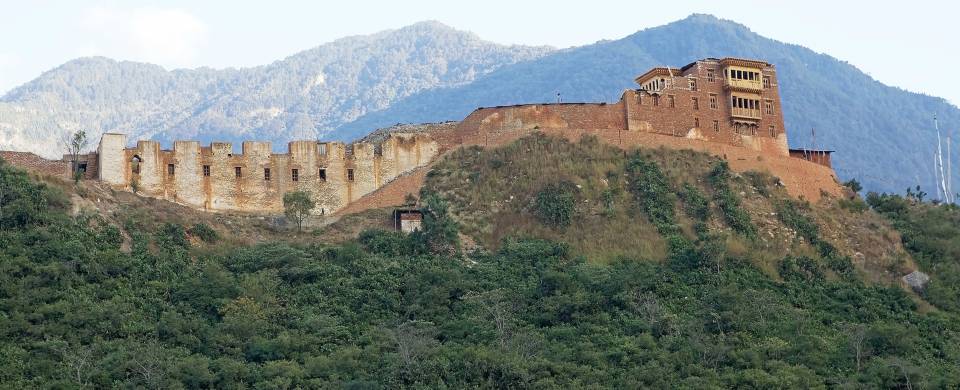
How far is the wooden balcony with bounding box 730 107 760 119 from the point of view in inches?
2507

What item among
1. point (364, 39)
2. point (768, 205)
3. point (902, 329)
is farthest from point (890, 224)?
point (364, 39)

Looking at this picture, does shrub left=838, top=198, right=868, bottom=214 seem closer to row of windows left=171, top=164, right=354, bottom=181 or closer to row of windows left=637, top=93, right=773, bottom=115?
row of windows left=637, top=93, right=773, bottom=115

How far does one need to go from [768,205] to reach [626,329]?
12.6 meters

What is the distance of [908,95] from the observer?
147 metres

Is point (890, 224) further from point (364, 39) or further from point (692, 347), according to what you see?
point (364, 39)

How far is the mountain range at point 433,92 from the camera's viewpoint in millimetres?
129500

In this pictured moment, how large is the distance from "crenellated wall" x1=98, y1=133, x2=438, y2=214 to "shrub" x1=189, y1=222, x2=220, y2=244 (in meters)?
3.23

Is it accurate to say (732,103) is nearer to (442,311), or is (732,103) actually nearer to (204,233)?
(442,311)

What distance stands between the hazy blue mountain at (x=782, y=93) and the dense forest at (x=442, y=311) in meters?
65.7

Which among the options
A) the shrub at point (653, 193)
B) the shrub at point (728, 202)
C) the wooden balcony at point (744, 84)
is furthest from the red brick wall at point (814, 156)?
the shrub at point (653, 193)

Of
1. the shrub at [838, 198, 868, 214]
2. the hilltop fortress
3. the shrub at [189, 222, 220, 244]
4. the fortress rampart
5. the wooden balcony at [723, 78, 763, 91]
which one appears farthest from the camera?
the wooden balcony at [723, 78, 763, 91]

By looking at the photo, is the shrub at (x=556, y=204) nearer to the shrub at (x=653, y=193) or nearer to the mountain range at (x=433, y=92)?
the shrub at (x=653, y=193)

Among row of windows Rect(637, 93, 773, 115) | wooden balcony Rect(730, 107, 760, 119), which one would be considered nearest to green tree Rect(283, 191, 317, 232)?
row of windows Rect(637, 93, 773, 115)

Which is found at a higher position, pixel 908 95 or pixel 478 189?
pixel 908 95
